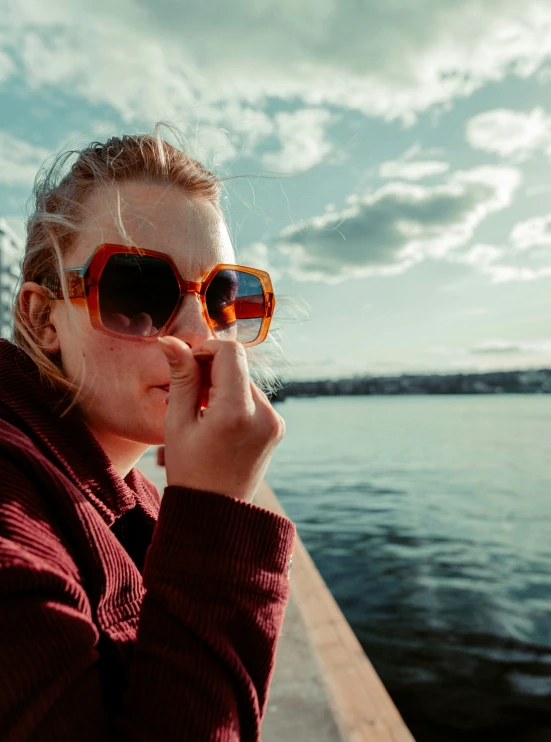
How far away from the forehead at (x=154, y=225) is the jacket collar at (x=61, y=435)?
1.22 ft

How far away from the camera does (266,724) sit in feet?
8.62

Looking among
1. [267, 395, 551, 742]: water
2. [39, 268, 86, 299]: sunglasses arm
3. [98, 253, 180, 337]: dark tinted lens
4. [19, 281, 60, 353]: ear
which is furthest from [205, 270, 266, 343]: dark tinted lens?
[267, 395, 551, 742]: water

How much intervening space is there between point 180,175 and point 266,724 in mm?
2426

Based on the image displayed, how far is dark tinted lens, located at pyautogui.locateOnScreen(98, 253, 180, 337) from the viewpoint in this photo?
57.6 inches

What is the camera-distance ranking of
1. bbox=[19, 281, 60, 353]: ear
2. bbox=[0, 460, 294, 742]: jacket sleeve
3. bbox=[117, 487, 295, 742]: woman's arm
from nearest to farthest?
bbox=[0, 460, 294, 742]: jacket sleeve < bbox=[117, 487, 295, 742]: woman's arm < bbox=[19, 281, 60, 353]: ear

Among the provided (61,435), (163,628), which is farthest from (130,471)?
(163,628)

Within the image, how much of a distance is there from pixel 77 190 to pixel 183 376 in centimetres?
77

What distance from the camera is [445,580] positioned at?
8312mm

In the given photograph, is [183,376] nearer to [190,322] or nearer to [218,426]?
[218,426]

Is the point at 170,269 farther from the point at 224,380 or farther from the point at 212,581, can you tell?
the point at 212,581

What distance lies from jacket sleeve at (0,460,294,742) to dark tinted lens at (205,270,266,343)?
2.16ft

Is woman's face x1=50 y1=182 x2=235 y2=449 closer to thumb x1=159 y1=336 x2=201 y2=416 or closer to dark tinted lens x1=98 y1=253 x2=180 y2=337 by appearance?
dark tinted lens x1=98 y1=253 x2=180 y2=337

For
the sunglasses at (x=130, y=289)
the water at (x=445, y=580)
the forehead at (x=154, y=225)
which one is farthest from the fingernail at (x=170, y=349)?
the water at (x=445, y=580)

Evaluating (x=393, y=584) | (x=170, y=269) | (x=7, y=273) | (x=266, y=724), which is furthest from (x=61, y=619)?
(x=7, y=273)
